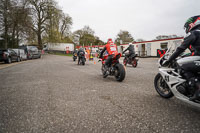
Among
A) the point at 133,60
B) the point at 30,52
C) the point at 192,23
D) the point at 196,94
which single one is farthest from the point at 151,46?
the point at 196,94

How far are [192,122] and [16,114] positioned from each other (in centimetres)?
308

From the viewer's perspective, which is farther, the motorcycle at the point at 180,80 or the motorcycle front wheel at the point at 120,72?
the motorcycle front wheel at the point at 120,72

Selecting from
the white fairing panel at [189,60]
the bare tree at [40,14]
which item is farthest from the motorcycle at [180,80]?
the bare tree at [40,14]

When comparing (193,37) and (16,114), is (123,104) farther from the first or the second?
(16,114)

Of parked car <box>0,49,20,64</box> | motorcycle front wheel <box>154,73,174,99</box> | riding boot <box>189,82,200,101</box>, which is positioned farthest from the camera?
parked car <box>0,49,20,64</box>

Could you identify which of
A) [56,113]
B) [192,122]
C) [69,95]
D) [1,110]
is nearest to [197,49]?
A: [192,122]

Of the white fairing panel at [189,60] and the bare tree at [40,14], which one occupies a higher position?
the bare tree at [40,14]

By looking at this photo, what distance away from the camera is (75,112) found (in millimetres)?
2623

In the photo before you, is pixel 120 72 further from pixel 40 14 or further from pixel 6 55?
pixel 40 14

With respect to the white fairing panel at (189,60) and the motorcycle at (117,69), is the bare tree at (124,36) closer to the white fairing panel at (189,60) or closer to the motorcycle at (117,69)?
the motorcycle at (117,69)

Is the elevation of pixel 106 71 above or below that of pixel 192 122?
above

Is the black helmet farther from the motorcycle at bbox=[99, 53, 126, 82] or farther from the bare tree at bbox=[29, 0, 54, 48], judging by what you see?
the bare tree at bbox=[29, 0, 54, 48]

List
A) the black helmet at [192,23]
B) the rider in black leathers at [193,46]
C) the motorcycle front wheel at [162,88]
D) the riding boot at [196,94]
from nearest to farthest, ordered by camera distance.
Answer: the riding boot at [196,94], the rider in black leathers at [193,46], the black helmet at [192,23], the motorcycle front wheel at [162,88]

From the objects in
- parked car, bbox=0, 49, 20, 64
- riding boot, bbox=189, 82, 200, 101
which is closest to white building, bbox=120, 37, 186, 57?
parked car, bbox=0, 49, 20, 64
